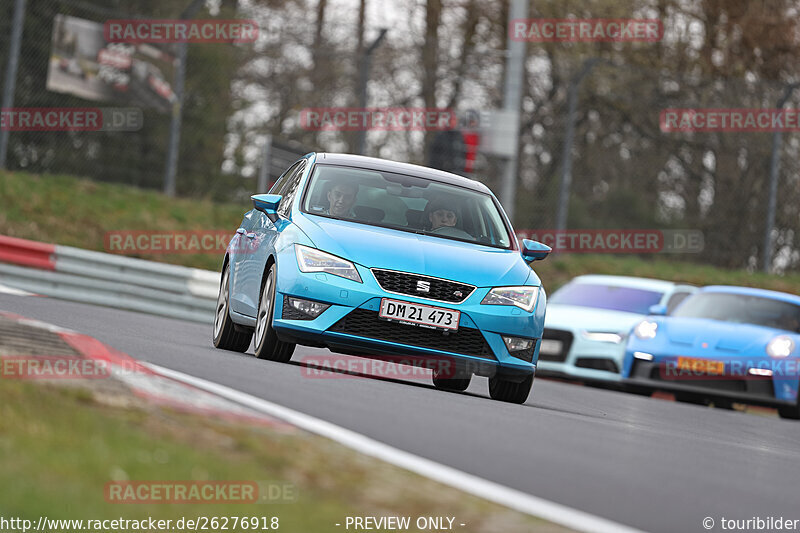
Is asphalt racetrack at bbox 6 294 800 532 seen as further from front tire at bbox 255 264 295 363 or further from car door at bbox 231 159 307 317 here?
car door at bbox 231 159 307 317

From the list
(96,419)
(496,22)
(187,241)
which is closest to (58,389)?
(96,419)

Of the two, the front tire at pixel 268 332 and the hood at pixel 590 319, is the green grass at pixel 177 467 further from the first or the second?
the hood at pixel 590 319

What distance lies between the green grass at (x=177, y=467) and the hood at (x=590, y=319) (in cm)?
1103

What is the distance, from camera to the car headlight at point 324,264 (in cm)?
923

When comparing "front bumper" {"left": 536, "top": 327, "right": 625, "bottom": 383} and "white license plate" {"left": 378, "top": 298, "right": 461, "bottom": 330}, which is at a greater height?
"white license plate" {"left": 378, "top": 298, "right": 461, "bottom": 330}

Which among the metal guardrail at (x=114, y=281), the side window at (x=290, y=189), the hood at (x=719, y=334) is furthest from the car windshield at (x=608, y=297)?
the side window at (x=290, y=189)

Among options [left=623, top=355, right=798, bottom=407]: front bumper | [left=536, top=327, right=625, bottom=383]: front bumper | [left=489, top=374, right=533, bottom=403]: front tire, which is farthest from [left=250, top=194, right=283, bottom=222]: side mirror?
[left=536, top=327, right=625, bottom=383]: front bumper

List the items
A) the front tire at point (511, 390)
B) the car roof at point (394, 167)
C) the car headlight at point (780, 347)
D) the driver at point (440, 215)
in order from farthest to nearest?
the car headlight at point (780, 347)
the car roof at point (394, 167)
the driver at point (440, 215)
the front tire at point (511, 390)

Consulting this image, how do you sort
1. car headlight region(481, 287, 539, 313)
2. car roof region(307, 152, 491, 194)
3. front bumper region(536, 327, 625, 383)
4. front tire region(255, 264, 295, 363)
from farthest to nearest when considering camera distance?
front bumper region(536, 327, 625, 383)
car roof region(307, 152, 491, 194)
front tire region(255, 264, 295, 363)
car headlight region(481, 287, 539, 313)

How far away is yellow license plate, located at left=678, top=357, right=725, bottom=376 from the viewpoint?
573 inches

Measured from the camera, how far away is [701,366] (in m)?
14.7

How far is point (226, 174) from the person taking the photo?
21812 mm

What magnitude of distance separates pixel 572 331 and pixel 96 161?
7.88 meters

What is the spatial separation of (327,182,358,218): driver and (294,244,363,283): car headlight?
0.78m
